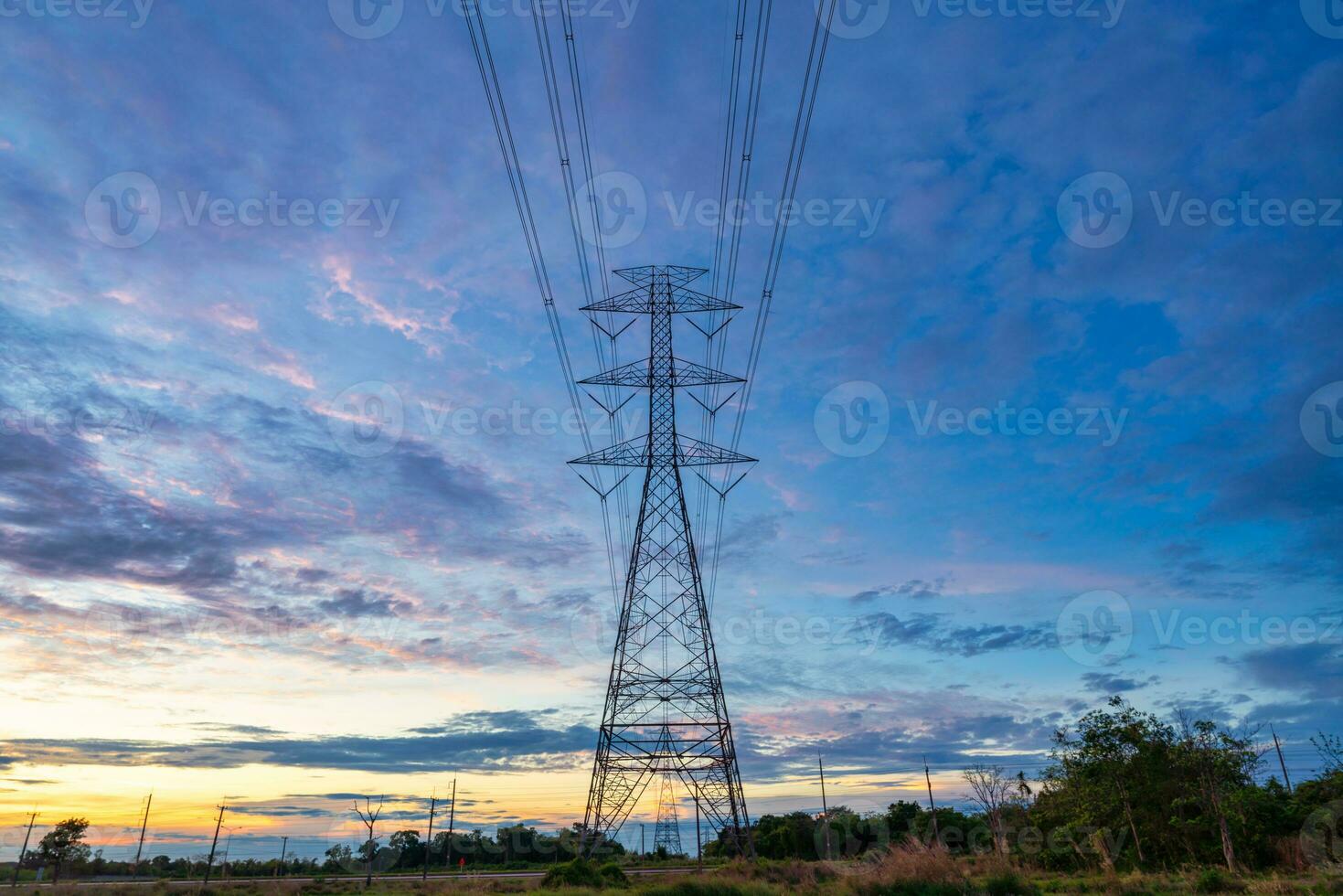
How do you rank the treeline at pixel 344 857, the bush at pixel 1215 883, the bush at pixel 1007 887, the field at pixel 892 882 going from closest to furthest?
the bush at pixel 1007 887
the field at pixel 892 882
the bush at pixel 1215 883
the treeline at pixel 344 857

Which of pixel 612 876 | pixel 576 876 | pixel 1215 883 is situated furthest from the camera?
pixel 612 876

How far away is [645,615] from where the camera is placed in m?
35.2

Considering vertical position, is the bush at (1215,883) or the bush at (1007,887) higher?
the bush at (1007,887)

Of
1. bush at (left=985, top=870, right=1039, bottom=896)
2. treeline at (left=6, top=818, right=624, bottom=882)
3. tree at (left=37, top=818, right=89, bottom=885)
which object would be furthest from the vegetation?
tree at (left=37, top=818, right=89, bottom=885)

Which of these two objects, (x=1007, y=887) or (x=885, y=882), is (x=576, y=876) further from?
(x=1007, y=887)

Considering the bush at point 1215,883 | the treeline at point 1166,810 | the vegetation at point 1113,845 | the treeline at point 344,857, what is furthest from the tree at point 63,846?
the bush at point 1215,883

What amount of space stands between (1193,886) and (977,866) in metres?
7.79

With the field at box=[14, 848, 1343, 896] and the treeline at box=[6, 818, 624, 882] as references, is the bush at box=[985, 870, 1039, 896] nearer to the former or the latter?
the field at box=[14, 848, 1343, 896]

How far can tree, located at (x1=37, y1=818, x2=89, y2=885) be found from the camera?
259ft

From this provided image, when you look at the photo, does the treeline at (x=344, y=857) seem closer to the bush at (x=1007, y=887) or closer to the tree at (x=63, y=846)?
the tree at (x=63, y=846)

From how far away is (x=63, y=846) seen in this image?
3130 inches

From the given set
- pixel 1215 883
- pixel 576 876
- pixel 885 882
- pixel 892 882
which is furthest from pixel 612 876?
pixel 1215 883

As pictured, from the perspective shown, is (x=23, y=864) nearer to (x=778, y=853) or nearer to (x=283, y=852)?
(x=283, y=852)

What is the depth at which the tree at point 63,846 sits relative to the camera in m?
78.9
